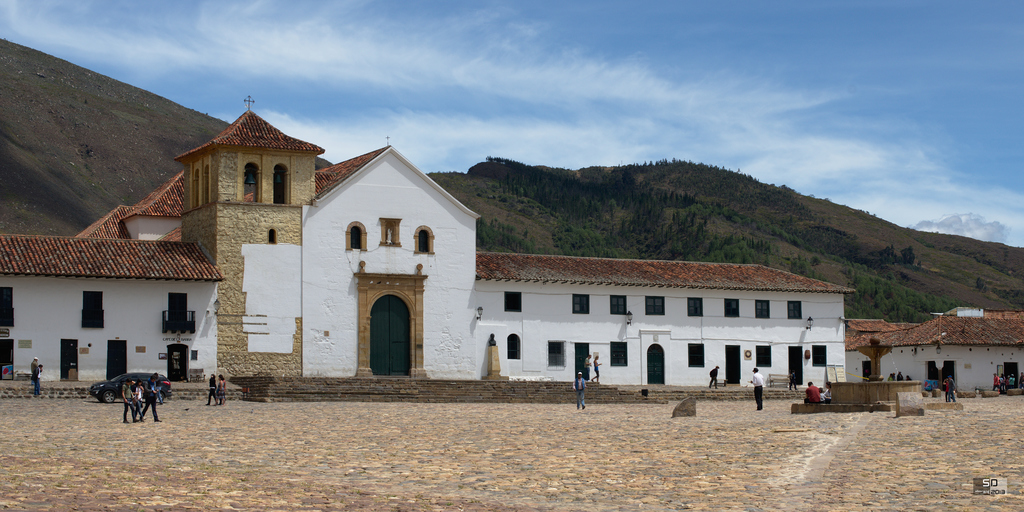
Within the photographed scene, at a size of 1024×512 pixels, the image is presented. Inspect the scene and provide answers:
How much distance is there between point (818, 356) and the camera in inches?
1861

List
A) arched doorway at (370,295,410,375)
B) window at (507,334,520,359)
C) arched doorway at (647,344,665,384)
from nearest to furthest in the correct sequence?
1. arched doorway at (370,295,410,375)
2. window at (507,334,520,359)
3. arched doorway at (647,344,665,384)

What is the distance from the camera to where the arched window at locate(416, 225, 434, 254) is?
4103cm

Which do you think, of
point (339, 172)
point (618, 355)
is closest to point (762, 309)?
point (618, 355)

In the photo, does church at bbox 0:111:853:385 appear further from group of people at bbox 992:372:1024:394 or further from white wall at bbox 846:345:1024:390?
group of people at bbox 992:372:1024:394

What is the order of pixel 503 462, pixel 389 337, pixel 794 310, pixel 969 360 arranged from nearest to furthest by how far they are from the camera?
pixel 503 462 → pixel 389 337 → pixel 794 310 → pixel 969 360

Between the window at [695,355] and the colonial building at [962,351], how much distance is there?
31.2 ft

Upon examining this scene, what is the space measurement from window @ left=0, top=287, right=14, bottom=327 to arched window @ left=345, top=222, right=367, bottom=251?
1140cm

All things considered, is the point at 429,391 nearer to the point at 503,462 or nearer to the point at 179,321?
the point at 179,321

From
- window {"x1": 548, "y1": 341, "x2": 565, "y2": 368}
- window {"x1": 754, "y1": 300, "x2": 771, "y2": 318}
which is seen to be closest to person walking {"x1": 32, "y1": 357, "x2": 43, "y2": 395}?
window {"x1": 548, "y1": 341, "x2": 565, "y2": 368}

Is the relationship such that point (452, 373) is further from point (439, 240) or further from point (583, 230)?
point (583, 230)

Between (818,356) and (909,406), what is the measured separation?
78.0 feet

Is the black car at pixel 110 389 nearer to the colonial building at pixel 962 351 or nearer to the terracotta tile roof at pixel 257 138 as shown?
the terracotta tile roof at pixel 257 138

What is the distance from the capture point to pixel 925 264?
443ft

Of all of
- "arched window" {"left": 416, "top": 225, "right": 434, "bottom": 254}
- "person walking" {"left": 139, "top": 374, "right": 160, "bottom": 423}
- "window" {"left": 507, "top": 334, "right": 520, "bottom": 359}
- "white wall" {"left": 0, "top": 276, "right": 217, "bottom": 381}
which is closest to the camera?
"person walking" {"left": 139, "top": 374, "right": 160, "bottom": 423}
